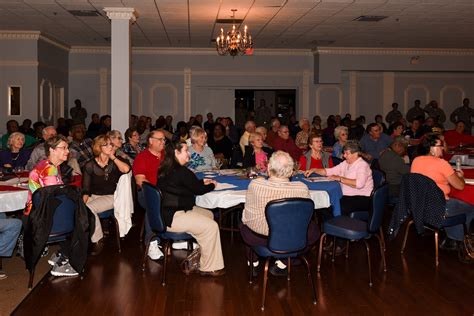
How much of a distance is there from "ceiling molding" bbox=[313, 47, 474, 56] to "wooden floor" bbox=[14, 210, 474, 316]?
1078 centimetres

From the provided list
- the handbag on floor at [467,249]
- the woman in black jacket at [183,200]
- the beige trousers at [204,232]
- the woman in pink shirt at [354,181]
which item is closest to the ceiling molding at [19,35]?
the woman in black jacket at [183,200]

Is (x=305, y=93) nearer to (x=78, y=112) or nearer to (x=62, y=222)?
(x=78, y=112)

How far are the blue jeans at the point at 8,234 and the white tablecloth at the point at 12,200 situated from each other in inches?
5.0

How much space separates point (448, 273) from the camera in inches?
225

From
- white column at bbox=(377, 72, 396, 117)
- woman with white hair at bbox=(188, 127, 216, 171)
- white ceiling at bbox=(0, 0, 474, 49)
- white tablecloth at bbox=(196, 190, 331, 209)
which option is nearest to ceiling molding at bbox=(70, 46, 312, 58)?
white ceiling at bbox=(0, 0, 474, 49)

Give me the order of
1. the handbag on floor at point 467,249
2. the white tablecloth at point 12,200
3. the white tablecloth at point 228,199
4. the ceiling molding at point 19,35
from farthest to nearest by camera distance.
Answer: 1. the ceiling molding at point 19,35
2. the handbag on floor at point 467,249
3. the white tablecloth at point 228,199
4. the white tablecloth at point 12,200

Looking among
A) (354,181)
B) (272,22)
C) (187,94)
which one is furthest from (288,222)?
(187,94)

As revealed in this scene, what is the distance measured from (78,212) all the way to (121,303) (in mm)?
908

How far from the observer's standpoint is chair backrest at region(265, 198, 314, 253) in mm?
4379

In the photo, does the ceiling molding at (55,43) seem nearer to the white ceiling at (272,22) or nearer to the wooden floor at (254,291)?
the white ceiling at (272,22)

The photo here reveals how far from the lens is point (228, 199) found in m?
5.43

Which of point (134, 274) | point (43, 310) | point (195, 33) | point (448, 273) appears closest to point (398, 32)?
point (195, 33)

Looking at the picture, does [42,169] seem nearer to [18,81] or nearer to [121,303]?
[121,303]

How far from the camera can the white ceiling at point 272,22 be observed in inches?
381
